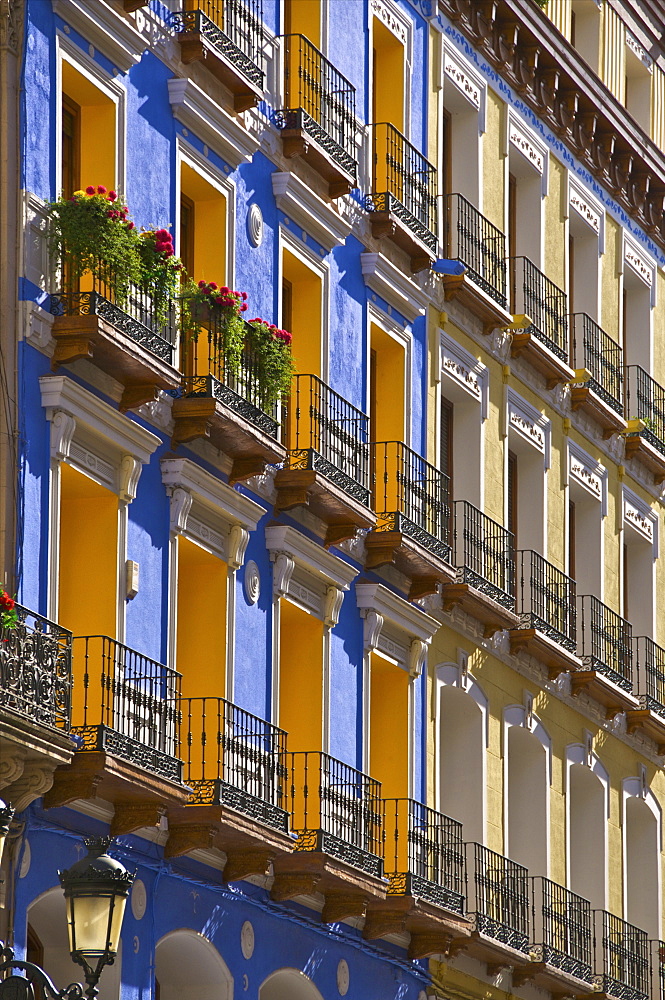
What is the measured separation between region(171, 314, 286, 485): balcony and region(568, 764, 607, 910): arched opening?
10.7 metres

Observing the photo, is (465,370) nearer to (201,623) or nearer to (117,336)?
(201,623)

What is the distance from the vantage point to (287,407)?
83.8 feet

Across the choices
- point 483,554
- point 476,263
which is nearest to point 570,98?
point 476,263

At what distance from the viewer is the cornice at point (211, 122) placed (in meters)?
23.5

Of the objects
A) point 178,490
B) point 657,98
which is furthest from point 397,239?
point 657,98

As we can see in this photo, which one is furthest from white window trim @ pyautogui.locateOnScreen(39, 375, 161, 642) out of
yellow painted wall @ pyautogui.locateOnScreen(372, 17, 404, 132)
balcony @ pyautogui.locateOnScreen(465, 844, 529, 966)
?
yellow painted wall @ pyautogui.locateOnScreen(372, 17, 404, 132)

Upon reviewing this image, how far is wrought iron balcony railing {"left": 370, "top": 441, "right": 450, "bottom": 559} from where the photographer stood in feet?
89.2

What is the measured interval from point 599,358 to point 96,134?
46.6 ft

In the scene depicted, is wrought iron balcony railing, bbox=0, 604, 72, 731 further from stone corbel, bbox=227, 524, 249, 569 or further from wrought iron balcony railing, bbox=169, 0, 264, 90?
wrought iron balcony railing, bbox=169, 0, 264, 90

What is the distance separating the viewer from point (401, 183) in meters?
29.0

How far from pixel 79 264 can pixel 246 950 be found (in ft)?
23.3

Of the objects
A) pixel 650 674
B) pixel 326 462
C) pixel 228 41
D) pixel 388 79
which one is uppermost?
pixel 388 79

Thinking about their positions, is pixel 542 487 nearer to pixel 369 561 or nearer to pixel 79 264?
pixel 369 561

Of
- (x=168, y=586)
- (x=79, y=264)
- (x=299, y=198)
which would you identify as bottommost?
(x=168, y=586)
